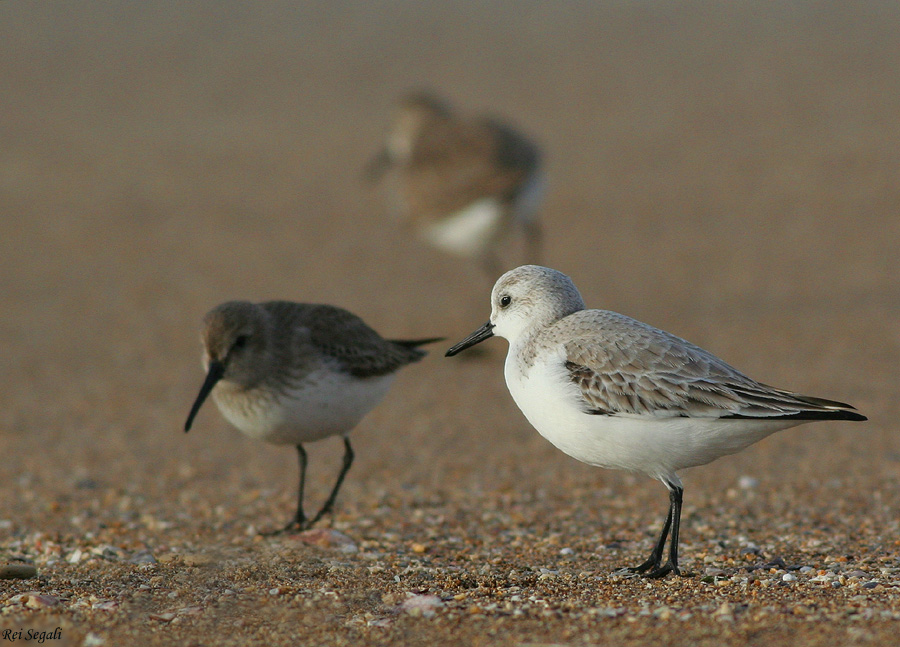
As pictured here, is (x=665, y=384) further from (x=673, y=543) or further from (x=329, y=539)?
(x=329, y=539)

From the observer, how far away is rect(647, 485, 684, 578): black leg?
4.58 metres

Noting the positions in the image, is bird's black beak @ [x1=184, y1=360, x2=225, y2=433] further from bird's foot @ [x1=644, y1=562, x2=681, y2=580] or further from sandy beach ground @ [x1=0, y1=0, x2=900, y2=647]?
bird's foot @ [x1=644, y1=562, x2=681, y2=580]

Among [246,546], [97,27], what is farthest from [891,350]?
[97,27]

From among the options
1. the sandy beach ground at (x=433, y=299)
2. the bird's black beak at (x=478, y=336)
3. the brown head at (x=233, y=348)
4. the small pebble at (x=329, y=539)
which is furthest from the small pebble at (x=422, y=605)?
the brown head at (x=233, y=348)

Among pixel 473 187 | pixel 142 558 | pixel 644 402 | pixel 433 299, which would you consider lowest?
pixel 142 558

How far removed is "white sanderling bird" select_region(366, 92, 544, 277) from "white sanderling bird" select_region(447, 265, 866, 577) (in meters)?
5.72

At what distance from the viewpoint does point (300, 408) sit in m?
5.68

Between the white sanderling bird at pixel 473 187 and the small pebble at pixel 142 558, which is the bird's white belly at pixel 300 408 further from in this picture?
the white sanderling bird at pixel 473 187

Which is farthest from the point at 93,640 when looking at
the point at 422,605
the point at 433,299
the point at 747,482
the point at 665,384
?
the point at 433,299

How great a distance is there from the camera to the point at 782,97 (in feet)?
61.1

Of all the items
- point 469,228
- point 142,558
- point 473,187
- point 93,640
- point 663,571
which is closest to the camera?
point 93,640

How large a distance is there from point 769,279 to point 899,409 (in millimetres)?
3997

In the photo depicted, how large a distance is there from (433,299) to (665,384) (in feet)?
24.8

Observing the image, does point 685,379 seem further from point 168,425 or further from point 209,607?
point 168,425
